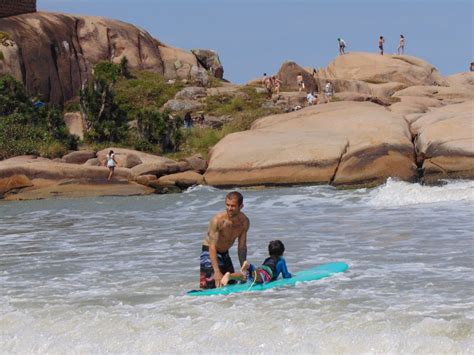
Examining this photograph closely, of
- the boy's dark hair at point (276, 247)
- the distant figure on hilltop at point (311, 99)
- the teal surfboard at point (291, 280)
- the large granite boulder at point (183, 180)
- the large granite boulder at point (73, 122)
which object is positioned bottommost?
the large granite boulder at point (73, 122)

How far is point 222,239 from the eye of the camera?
8445 mm

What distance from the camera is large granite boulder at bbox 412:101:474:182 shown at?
810 inches

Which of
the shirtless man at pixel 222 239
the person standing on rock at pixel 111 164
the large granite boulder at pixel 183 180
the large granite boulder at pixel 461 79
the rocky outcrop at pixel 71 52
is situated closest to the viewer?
the shirtless man at pixel 222 239

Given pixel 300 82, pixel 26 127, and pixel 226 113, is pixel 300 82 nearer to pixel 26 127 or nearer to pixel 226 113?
pixel 226 113

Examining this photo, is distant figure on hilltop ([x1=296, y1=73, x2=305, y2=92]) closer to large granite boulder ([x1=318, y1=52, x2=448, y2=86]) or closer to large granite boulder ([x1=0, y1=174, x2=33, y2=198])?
large granite boulder ([x1=318, y1=52, x2=448, y2=86])

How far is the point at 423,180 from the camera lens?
2083 cm

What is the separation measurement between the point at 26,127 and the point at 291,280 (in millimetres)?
20848

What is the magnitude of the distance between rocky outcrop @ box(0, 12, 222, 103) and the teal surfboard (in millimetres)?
25565

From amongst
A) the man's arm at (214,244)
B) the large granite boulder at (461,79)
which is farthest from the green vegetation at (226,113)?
the man's arm at (214,244)

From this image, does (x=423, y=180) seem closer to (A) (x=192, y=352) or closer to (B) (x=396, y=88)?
(A) (x=192, y=352)

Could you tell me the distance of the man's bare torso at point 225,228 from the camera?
8.38 metres

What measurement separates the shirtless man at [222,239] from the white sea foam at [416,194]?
966cm

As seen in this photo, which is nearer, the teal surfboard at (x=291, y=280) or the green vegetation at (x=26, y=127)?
the teal surfboard at (x=291, y=280)

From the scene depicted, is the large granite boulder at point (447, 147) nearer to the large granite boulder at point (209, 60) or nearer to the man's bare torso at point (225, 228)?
the man's bare torso at point (225, 228)
